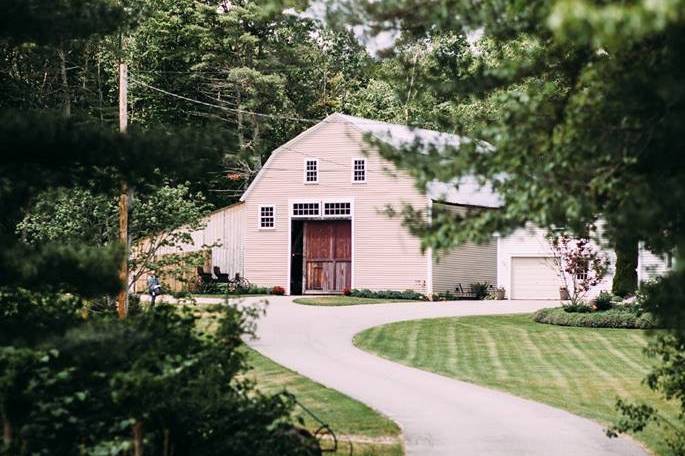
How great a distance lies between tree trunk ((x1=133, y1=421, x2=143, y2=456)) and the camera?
850cm

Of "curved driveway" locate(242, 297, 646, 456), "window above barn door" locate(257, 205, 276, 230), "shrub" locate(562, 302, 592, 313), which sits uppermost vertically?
"window above barn door" locate(257, 205, 276, 230)

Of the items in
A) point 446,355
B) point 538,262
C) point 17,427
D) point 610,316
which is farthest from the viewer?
point 538,262

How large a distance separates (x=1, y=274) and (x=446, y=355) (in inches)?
673

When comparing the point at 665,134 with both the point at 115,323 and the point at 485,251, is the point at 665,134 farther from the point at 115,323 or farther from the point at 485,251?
the point at 485,251

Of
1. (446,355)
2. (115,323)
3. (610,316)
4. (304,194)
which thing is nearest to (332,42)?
(304,194)

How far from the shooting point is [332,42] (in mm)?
62438

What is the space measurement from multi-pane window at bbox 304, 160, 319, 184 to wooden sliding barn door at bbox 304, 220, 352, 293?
5.83 ft

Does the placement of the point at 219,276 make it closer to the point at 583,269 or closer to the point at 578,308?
the point at 583,269

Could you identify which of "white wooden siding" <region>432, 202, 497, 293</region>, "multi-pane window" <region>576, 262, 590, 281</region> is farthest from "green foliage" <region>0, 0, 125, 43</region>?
"white wooden siding" <region>432, 202, 497, 293</region>

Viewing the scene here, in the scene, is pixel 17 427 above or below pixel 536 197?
below

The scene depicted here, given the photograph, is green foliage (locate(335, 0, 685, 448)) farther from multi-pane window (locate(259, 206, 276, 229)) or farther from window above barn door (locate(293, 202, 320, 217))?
multi-pane window (locate(259, 206, 276, 229))

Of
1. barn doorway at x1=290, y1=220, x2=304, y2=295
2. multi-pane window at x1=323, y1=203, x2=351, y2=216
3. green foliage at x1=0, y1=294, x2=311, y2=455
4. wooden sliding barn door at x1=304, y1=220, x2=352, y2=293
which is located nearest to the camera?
green foliage at x1=0, y1=294, x2=311, y2=455

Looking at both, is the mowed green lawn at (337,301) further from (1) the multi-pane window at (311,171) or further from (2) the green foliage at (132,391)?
(2) the green foliage at (132,391)

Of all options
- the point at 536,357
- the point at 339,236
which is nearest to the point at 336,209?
the point at 339,236
